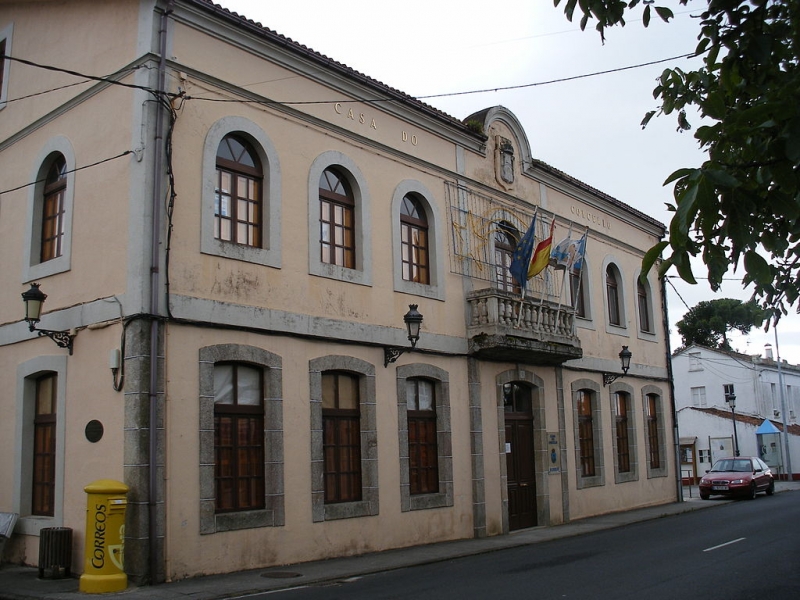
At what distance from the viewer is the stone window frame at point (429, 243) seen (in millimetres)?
15672

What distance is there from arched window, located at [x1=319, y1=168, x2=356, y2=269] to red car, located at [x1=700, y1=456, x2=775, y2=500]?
17321mm

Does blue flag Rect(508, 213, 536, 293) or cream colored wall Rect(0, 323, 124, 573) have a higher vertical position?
blue flag Rect(508, 213, 536, 293)

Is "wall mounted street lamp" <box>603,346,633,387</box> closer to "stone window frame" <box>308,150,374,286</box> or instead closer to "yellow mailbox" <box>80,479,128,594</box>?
"stone window frame" <box>308,150,374,286</box>

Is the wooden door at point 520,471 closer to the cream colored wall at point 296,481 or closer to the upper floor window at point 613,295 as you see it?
the cream colored wall at point 296,481

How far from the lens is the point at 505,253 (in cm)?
1880

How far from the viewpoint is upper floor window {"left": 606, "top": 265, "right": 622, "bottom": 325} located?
2345cm

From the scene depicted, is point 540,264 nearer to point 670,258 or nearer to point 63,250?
point 63,250

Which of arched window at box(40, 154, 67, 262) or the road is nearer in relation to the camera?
the road

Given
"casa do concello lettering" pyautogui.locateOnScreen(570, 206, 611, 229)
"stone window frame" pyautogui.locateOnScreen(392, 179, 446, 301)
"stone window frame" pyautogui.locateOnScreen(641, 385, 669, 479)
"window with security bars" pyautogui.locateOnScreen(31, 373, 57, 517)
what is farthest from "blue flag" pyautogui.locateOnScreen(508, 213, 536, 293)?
"window with security bars" pyautogui.locateOnScreen(31, 373, 57, 517)

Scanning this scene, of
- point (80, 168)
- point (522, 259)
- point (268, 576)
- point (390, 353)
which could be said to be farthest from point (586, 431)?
point (80, 168)

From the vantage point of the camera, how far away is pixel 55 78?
13.8 metres

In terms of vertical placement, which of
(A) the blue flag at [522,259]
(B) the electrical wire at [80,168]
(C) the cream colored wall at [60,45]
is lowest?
(A) the blue flag at [522,259]

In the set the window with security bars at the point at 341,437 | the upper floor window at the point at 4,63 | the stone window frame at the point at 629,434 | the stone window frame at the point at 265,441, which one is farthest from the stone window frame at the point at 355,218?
the stone window frame at the point at 629,434

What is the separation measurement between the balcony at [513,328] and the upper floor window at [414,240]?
1.29 meters
